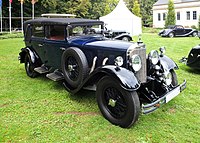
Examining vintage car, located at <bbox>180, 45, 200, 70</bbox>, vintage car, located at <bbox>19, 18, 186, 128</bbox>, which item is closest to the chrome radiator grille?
vintage car, located at <bbox>19, 18, 186, 128</bbox>

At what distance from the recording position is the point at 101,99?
12.4 feet

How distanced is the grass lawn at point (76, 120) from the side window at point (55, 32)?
1.18m

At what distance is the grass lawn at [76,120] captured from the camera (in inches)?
125

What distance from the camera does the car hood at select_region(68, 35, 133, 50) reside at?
396 cm

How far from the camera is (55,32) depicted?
5137 millimetres

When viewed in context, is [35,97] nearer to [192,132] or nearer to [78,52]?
[78,52]

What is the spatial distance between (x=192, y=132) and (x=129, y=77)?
121 cm

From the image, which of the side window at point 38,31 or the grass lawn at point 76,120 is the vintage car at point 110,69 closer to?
the side window at point 38,31

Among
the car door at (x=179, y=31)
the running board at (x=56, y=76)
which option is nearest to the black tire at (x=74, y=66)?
the running board at (x=56, y=76)

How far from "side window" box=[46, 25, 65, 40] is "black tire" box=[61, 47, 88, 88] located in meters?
0.58

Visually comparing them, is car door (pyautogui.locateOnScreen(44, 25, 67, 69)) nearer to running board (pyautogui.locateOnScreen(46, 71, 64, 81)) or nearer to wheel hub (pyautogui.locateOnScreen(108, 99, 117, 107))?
running board (pyautogui.locateOnScreen(46, 71, 64, 81))

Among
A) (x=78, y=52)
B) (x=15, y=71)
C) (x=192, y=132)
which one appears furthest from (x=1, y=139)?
(x=15, y=71)

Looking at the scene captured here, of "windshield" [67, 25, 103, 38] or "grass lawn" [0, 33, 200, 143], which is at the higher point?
"windshield" [67, 25, 103, 38]

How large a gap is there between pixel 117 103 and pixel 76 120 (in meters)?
0.74
